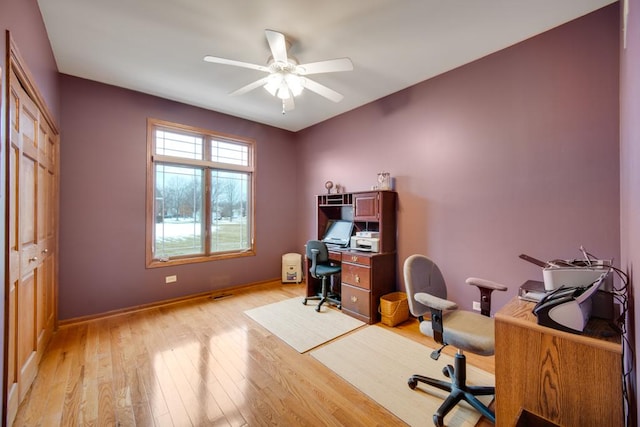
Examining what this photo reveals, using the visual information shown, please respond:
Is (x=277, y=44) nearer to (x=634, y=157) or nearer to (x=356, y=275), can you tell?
(x=634, y=157)

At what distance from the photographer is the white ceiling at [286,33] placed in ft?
6.69

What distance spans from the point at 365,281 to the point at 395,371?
113 centimetres

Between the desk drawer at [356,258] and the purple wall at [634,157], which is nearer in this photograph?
the purple wall at [634,157]

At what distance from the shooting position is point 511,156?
99.6 inches

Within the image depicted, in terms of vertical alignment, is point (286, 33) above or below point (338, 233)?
above

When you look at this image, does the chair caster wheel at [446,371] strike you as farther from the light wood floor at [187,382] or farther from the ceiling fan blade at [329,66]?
the ceiling fan blade at [329,66]

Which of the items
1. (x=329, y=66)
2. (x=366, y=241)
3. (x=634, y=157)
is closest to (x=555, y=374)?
(x=634, y=157)

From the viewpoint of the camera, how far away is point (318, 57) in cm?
268

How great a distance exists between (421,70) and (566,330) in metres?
2.78

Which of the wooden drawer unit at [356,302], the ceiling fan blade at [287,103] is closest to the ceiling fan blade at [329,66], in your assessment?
the ceiling fan blade at [287,103]

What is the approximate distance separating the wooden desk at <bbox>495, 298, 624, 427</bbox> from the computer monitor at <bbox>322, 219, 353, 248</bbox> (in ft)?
8.40

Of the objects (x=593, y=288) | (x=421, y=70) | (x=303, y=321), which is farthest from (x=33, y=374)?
(x=421, y=70)

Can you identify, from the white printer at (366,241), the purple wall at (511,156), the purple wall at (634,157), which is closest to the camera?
the purple wall at (634,157)

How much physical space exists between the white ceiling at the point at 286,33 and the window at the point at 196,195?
915 mm
